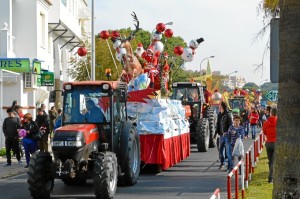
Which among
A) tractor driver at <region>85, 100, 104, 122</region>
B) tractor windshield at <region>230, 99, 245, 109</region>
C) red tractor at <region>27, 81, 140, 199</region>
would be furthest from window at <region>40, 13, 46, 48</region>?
tractor driver at <region>85, 100, 104, 122</region>

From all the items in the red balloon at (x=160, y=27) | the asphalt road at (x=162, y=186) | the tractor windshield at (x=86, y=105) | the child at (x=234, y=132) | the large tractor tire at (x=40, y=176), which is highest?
the red balloon at (x=160, y=27)

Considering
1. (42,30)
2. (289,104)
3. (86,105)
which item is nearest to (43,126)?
(86,105)

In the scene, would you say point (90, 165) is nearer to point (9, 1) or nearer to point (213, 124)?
point (213, 124)

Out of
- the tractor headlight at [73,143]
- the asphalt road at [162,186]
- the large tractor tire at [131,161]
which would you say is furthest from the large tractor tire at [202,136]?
the tractor headlight at [73,143]

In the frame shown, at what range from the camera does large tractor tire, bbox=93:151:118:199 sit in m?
13.2

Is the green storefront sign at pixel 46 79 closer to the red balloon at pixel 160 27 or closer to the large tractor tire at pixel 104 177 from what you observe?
the red balloon at pixel 160 27

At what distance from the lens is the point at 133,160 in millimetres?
15859

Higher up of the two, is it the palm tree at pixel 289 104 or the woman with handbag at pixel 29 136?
the palm tree at pixel 289 104

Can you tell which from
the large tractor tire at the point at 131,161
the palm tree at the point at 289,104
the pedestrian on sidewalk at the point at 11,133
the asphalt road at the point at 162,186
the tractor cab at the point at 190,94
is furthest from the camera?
the tractor cab at the point at 190,94

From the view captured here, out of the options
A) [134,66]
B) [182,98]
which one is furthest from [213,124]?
[134,66]

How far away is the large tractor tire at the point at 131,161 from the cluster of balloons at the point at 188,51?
9701 mm

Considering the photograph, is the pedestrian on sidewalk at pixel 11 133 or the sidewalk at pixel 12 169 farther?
the pedestrian on sidewalk at pixel 11 133

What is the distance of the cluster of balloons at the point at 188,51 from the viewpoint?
25.7 metres

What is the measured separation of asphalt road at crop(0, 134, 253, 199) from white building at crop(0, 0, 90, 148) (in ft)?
33.4
